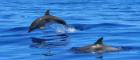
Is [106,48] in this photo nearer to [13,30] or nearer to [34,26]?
[34,26]

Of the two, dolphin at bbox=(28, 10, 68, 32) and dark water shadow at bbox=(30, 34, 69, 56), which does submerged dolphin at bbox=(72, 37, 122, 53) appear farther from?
dolphin at bbox=(28, 10, 68, 32)

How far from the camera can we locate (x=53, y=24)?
21922 mm

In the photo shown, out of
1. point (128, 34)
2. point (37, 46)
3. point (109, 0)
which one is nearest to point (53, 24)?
point (128, 34)

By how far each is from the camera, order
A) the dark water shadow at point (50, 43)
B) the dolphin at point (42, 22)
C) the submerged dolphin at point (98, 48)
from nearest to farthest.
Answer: the submerged dolphin at point (98, 48) < the dark water shadow at point (50, 43) < the dolphin at point (42, 22)

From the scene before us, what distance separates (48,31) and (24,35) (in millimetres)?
1836

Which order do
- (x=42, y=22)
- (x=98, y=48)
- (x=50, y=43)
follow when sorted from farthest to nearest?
(x=42, y=22) → (x=50, y=43) → (x=98, y=48)

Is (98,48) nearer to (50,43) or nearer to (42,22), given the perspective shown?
(50,43)

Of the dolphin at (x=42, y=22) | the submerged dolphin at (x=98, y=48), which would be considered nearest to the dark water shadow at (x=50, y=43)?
the dolphin at (x=42, y=22)

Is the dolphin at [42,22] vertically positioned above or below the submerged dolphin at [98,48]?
above

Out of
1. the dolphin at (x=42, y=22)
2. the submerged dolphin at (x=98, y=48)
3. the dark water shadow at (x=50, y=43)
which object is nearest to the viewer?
the submerged dolphin at (x=98, y=48)

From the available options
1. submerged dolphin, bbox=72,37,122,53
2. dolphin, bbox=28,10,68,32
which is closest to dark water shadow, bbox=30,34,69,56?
dolphin, bbox=28,10,68,32

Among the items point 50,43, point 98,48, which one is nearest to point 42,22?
point 50,43

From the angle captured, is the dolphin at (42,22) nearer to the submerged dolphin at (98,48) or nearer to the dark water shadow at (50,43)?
the dark water shadow at (50,43)

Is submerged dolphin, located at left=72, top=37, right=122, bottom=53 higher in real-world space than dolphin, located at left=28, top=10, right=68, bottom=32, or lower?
lower
